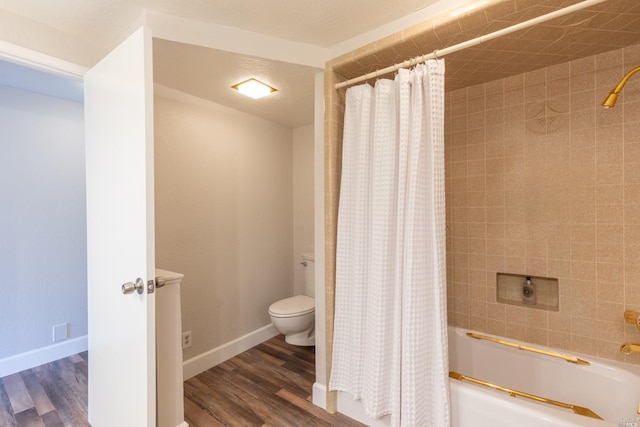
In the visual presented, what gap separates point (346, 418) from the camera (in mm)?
1762

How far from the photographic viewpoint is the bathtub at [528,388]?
127 cm

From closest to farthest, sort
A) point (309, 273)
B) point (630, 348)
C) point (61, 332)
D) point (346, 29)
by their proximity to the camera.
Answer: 1. point (630, 348)
2. point (346, 29)
3. point (61, 332)
4. point (309, 273)

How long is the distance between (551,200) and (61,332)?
379 centimetres

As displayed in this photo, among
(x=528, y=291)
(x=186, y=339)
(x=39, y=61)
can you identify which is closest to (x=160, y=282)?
(x=186, y=339)

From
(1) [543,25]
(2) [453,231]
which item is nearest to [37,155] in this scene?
(2) [453,231]

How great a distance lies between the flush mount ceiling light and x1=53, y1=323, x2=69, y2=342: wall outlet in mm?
2451

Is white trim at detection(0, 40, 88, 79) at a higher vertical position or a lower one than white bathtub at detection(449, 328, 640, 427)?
higher

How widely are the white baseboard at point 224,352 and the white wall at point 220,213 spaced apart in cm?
4

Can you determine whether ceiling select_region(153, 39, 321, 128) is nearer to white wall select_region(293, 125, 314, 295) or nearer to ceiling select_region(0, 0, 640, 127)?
ceiling select_region(0, 0, 640, 127)

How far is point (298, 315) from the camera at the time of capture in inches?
97.4

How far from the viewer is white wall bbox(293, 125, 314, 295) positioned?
3047 mm

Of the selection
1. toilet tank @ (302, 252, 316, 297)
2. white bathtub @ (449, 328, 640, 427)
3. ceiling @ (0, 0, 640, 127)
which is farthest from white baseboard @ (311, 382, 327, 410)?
ceiling @ (0, 0, 640, 127)

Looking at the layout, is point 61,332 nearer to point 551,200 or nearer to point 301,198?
point 301,198

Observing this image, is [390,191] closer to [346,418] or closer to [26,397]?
[346,418]
